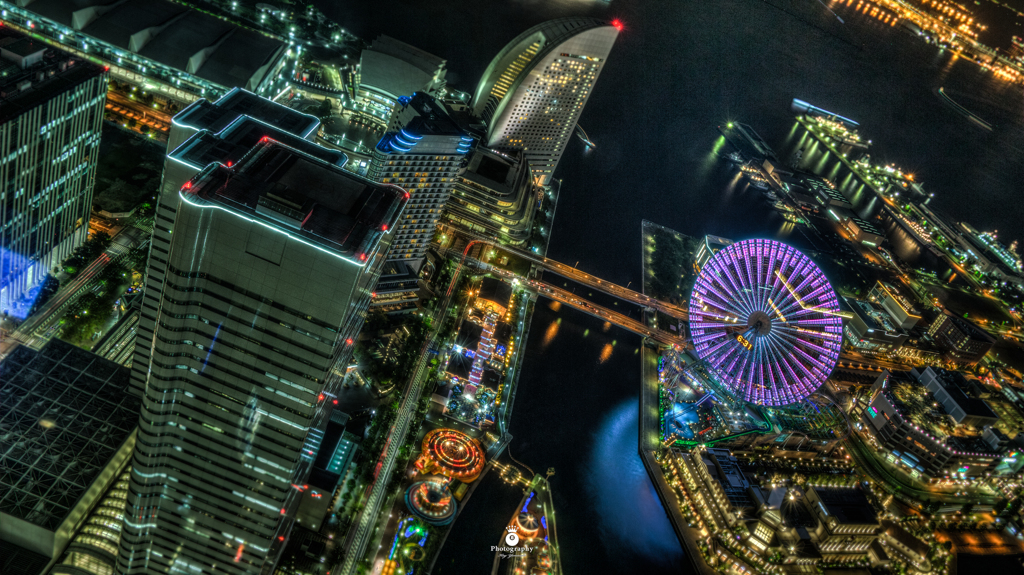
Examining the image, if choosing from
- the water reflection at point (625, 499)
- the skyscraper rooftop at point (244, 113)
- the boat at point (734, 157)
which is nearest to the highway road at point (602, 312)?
the water reflection at point (625, 499)

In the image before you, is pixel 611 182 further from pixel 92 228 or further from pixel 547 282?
pixel 92 228

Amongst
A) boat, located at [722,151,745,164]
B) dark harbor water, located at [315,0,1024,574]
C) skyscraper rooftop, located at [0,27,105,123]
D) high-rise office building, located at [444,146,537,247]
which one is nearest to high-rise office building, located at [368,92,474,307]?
high-rise office building, located at [444,146,537,247]

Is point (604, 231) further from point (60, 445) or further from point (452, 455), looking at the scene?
point (60, 445)

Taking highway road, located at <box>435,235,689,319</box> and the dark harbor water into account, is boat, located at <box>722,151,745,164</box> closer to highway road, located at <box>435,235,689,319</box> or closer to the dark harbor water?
the dark harbor water

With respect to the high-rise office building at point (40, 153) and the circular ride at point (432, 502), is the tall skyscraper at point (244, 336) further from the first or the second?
the high-rise office building at point (40, 153)

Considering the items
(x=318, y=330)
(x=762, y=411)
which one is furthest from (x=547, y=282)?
(x=318, y=330)
